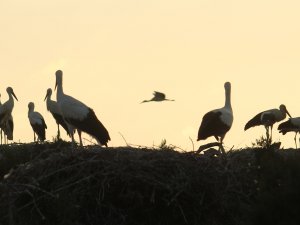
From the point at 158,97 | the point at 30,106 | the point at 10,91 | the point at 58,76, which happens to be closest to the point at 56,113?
the point at 58,76

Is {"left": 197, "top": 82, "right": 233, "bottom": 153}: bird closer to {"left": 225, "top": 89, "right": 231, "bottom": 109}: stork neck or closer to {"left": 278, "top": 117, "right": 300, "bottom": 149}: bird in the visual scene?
{"left": 225, "top": 89, "right": 231, "bottom": 109}: stork neck

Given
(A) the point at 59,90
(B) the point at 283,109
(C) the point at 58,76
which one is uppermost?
Answer: (B) the point at 283,109

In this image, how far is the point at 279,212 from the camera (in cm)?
1412

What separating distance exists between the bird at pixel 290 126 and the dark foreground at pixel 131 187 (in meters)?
12.5

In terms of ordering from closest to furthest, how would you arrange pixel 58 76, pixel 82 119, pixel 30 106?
pixel 82 119 < pixel 58 76 < pixel 30 106

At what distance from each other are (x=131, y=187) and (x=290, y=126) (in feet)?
48.1

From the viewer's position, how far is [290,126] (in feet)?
105

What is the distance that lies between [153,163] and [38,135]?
Answer: 16.7 metres

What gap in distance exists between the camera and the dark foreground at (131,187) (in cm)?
1766

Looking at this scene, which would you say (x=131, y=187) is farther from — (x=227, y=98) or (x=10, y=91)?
(x=10, y=91)

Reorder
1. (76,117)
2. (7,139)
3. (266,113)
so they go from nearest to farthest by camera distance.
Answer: (76,117)
(266,113)
(7,139)

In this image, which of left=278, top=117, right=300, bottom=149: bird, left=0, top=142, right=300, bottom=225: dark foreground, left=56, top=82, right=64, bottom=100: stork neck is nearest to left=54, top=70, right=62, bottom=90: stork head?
left=56, top=82, right=64, bottom=100: stork neck

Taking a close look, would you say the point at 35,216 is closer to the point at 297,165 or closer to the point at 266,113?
the point at 297,165

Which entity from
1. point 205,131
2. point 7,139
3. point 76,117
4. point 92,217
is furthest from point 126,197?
point 7,139
